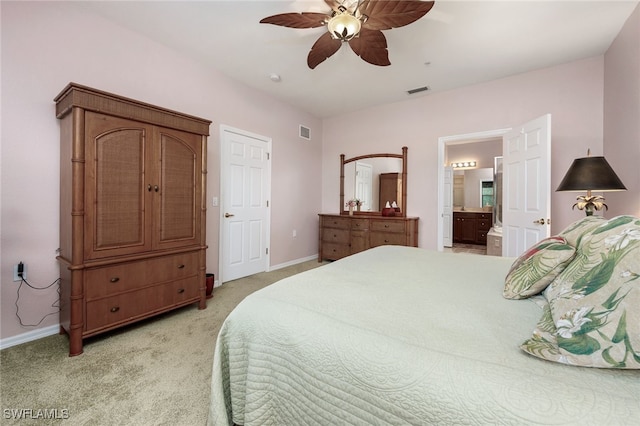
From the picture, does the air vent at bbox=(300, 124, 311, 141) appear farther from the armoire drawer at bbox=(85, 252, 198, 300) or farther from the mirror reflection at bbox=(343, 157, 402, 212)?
the armoire drawer at bbox=(85, 252, 198, 300)

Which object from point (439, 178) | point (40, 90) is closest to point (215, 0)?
point (40, 90)

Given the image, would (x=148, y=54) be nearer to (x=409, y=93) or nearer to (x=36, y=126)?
(x=36, y=126)

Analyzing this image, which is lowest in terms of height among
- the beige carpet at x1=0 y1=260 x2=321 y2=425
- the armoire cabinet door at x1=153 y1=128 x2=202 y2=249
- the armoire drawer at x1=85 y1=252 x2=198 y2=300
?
the beige carpet at x1=0 y1=260 x2=321 y2=425

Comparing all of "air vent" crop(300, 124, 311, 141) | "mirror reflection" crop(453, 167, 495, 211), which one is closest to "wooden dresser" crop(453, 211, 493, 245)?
"mirror reflection" crop(453, 167, 495, 211)

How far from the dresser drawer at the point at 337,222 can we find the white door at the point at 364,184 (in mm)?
427

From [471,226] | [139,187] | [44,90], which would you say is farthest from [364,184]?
[44,90]

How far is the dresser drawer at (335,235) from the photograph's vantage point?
447 cm

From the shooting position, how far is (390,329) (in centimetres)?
84

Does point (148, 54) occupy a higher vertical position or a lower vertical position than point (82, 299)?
higher

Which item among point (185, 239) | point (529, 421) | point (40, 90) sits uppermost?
point (40, 90)

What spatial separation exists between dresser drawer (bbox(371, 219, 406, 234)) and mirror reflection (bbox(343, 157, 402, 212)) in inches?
16.0

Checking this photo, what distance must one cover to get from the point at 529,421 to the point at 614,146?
3444mm

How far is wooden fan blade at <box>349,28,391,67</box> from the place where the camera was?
81.0 inches

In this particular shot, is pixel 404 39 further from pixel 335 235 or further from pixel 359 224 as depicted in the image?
pixel 335 235
